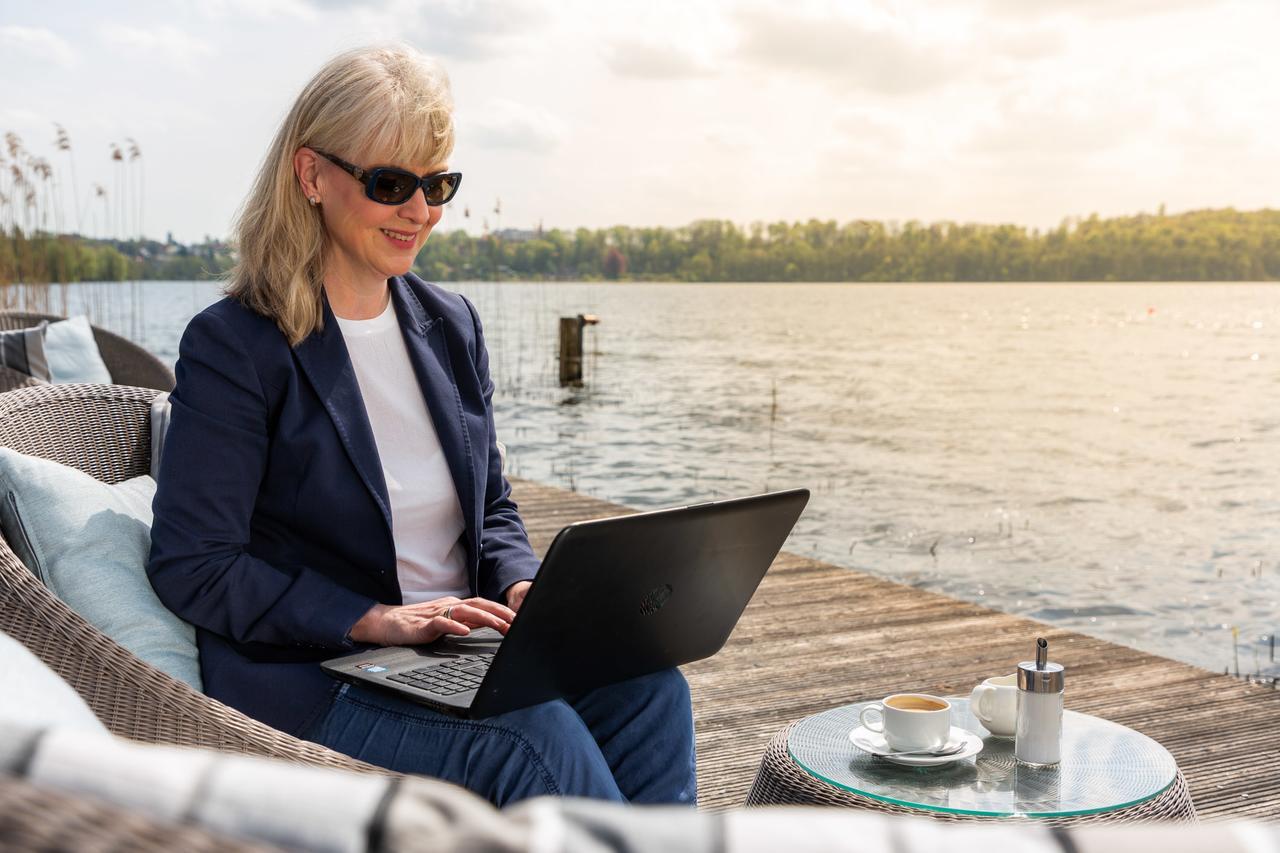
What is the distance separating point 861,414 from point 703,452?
4.38 metres

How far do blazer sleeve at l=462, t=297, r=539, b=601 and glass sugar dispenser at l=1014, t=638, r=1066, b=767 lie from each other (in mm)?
711

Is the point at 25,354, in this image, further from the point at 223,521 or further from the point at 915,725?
the point at 915,725

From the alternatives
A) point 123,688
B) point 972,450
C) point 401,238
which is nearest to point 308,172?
point 401,238

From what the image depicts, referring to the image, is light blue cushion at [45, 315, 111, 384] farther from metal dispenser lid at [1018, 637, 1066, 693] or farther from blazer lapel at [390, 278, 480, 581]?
metal dispenser lid at [1018, 637, 1066, 693]

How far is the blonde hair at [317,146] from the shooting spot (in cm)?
172

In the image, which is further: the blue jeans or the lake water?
the lake water

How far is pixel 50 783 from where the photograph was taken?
1.71ft

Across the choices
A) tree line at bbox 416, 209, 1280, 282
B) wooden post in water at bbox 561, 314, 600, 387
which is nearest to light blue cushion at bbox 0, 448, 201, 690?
wooden post in water at bbox 561, 314, 600, 387

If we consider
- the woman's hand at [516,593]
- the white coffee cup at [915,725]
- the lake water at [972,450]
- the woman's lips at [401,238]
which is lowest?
the lake water at [972,450]

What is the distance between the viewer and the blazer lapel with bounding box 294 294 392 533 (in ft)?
5.52

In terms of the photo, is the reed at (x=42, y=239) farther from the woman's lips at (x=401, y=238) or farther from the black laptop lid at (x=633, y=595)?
the black laptop lid at (x=633, y=595)

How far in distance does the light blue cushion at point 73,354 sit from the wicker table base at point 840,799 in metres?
3.15

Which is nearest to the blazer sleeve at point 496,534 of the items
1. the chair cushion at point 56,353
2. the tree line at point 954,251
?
the chair cushion at point 56,353

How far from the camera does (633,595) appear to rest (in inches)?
55.6
